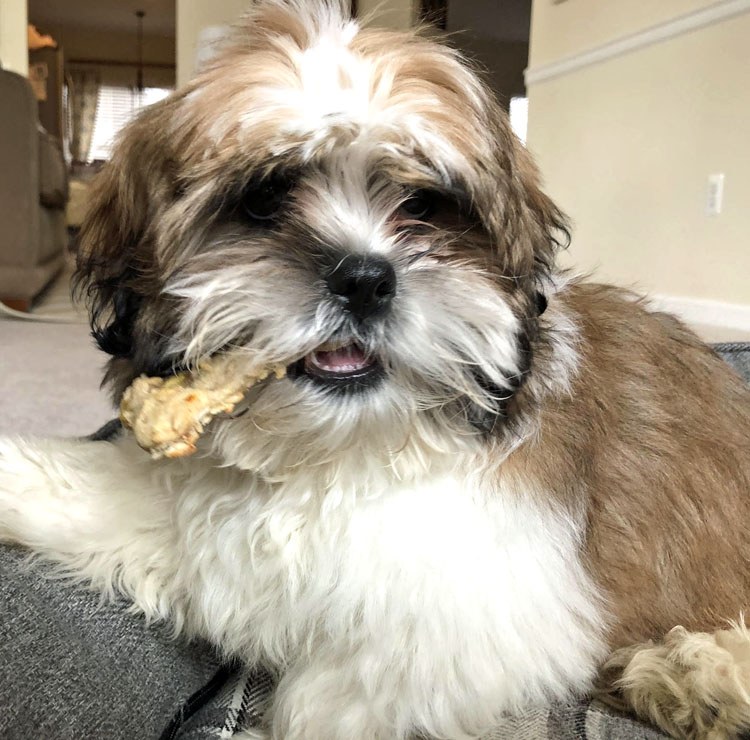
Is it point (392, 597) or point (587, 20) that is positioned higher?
point (587, 20)

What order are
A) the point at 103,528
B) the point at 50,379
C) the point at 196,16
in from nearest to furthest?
the point at 103,528, the point at 50,379, the point at 196,16

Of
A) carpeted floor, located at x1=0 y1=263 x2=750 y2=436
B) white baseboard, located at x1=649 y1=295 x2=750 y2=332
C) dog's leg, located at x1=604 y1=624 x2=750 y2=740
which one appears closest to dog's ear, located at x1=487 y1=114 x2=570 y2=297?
dog's leg, located at x1=604 y1=624 x2=750 y2=740

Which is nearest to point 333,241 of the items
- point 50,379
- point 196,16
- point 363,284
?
point 363,284

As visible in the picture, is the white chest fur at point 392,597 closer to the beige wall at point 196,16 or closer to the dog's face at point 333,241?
the dog's face at point 333,241

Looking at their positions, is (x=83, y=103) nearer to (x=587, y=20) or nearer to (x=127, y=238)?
(x=587, y=20)

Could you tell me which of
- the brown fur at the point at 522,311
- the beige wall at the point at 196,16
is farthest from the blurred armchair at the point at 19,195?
the brown fur at the point at 522,311

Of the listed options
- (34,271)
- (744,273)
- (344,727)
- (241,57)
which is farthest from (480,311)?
(34,271)

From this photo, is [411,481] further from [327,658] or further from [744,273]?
[744,273]
